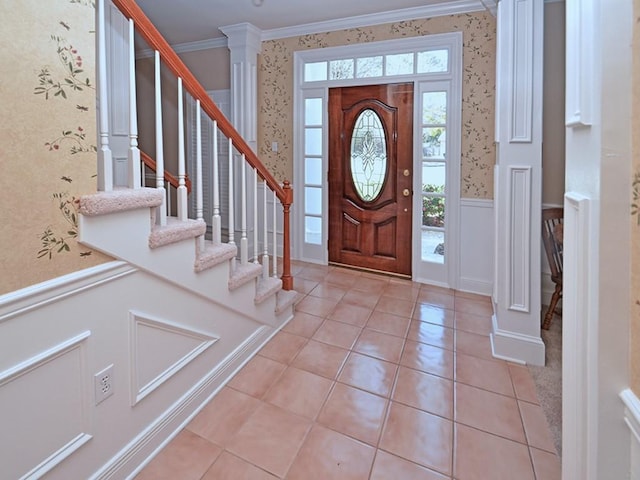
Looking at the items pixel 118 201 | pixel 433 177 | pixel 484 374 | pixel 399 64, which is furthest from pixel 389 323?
pixel 399 64

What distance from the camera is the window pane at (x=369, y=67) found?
3633mm

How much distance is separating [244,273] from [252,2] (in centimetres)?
259

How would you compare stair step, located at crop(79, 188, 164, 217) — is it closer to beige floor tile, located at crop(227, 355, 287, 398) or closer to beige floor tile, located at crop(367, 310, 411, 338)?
beige floor tile, located at crop(227, 355, 287, 398)

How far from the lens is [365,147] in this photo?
3811 mm

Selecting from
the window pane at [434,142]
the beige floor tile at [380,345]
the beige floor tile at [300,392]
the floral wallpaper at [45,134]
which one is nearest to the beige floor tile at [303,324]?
the beige floor tile at [380,345]

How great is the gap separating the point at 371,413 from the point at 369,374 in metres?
0.34

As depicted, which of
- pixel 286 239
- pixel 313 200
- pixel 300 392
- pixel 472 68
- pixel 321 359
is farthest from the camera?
pixel 313 200

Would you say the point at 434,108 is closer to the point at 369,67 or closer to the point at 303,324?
the point at 369,67

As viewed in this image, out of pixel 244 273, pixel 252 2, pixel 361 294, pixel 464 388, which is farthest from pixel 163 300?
pixel 252 2

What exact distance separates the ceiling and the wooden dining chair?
1749mm

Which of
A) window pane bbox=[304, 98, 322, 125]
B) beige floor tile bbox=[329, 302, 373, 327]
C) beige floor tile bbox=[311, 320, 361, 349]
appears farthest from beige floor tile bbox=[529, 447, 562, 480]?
window pane bbox=[304, 98, 322, 125]

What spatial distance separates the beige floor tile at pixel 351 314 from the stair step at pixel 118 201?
1753mm

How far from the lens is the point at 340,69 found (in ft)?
12.5

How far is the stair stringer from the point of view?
125 cm
